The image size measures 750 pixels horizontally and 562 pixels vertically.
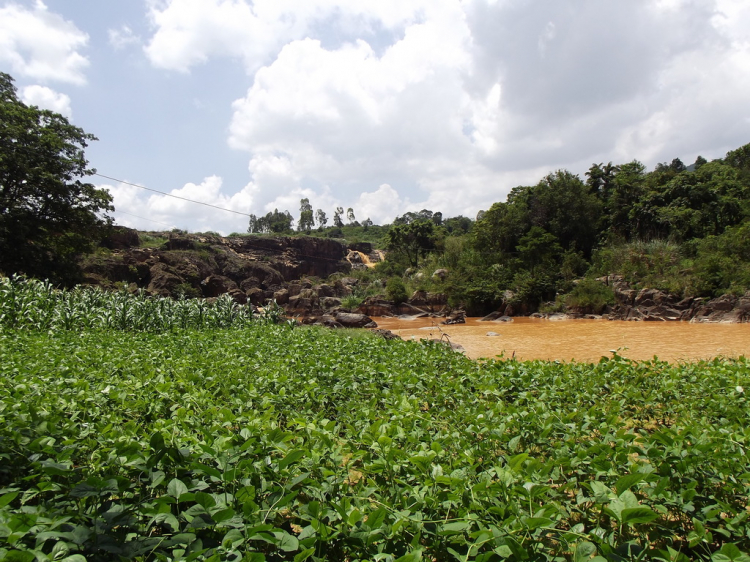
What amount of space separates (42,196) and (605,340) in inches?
879

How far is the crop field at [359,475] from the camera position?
1.50 m

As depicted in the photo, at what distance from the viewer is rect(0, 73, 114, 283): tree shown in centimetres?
1630

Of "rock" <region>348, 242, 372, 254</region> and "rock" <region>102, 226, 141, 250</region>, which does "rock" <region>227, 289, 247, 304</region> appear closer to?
"rock" <region>102, 226, 141, 250</region>

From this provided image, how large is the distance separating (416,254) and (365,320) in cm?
2174

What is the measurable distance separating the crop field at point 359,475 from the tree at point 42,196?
15852mm

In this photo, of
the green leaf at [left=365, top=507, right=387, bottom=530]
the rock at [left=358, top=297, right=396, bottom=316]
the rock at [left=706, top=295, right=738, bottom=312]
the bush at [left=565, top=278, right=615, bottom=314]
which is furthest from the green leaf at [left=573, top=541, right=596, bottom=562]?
the rock at [left=358, top=297, right=396, bottom=316]

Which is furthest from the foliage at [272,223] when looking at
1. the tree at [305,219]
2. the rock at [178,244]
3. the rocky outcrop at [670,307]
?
the rocky outcrop at [670,307]

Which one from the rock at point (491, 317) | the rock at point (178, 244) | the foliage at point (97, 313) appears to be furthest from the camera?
the rock at point (178, 244)

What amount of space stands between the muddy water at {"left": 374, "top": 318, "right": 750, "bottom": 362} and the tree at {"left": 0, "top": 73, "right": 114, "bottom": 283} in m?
Result: 14.9

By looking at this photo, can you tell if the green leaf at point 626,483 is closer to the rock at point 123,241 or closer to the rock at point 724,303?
the rock at point 724,303

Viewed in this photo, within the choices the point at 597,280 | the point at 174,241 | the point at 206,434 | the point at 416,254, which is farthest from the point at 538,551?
the point at 174,241

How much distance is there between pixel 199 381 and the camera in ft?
13.7

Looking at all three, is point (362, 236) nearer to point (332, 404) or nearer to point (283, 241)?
point (283, 241)

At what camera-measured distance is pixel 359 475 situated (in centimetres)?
269
